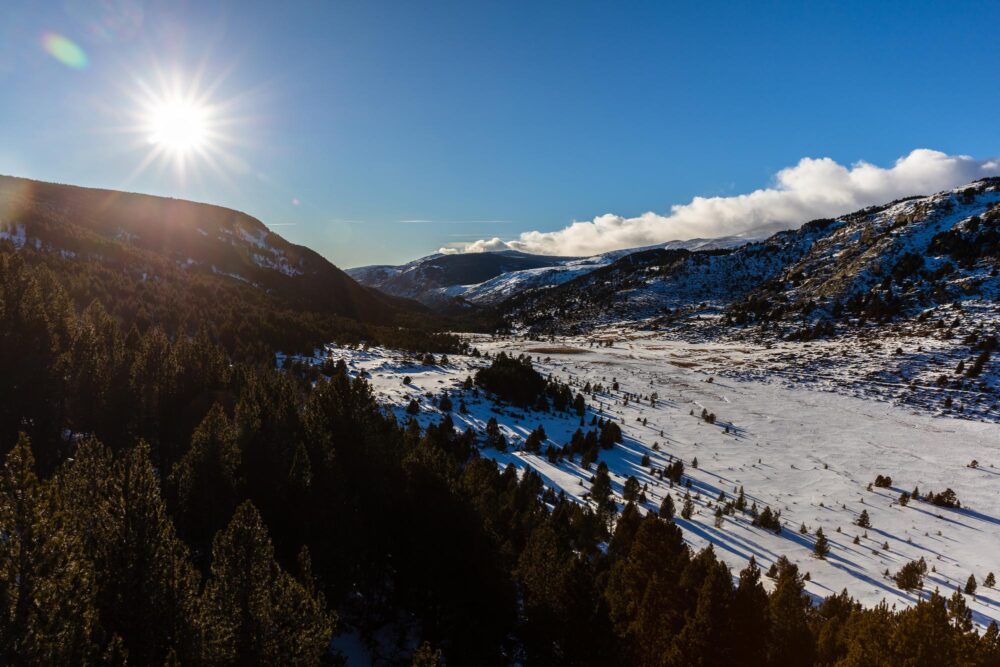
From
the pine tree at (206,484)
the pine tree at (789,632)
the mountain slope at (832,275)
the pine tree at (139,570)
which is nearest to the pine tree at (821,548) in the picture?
the pine tree at (789,632)

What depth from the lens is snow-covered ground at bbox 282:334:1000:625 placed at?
2008 centimetres

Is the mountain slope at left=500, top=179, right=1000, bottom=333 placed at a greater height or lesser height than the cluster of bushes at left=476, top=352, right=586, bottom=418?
greater

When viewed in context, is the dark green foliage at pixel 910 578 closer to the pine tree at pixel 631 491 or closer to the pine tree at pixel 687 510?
the pine tree at pixel 687 510

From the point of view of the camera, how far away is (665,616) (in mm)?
11820

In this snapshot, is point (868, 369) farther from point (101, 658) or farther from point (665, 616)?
point (101, 658)

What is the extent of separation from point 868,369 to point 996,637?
56958mm

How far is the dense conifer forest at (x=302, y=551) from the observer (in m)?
8.10

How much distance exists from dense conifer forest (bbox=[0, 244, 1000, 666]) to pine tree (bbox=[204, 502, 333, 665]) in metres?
0.03

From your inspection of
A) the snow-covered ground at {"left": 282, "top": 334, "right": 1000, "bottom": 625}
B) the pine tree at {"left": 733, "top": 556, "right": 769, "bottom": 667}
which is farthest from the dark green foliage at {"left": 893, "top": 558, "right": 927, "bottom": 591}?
the pine tree at {"left": 733, "top": 556, "right": 769, "bottom": 667}

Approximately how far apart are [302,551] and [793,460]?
3346cm

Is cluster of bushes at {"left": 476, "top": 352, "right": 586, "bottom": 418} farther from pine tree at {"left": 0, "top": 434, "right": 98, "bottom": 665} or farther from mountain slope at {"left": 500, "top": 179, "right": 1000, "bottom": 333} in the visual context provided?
mountain slope at {"left": 500, "top": 179, "right": 1000, "bottom": 333}

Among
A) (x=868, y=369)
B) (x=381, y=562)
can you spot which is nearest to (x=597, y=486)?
(x=381, y=562)

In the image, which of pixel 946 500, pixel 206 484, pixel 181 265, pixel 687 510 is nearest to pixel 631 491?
pixel 687 510

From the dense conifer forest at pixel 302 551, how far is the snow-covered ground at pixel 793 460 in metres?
3.46
